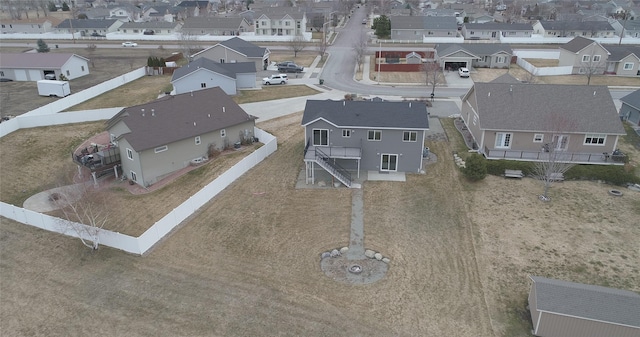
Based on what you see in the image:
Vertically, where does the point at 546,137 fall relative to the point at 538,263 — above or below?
above

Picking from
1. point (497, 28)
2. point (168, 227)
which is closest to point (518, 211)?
point (168, 227)

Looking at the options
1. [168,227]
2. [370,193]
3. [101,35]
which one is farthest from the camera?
[101,35]

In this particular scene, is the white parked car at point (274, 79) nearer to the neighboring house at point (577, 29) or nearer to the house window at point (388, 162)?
the house window at point (388, 162)

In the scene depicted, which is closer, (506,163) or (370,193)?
(370,193)

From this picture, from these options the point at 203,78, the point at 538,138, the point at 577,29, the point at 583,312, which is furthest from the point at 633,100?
the point at 577,29

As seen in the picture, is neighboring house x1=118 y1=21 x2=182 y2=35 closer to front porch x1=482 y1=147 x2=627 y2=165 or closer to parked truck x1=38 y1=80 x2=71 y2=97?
parked truck x1=38 y1=80 x2=71 y2=97

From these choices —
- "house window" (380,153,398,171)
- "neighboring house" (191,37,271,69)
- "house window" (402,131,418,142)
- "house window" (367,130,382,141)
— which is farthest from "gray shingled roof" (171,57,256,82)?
"house window" (402,131,418,142)

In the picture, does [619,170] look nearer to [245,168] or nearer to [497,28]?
[245,168]
